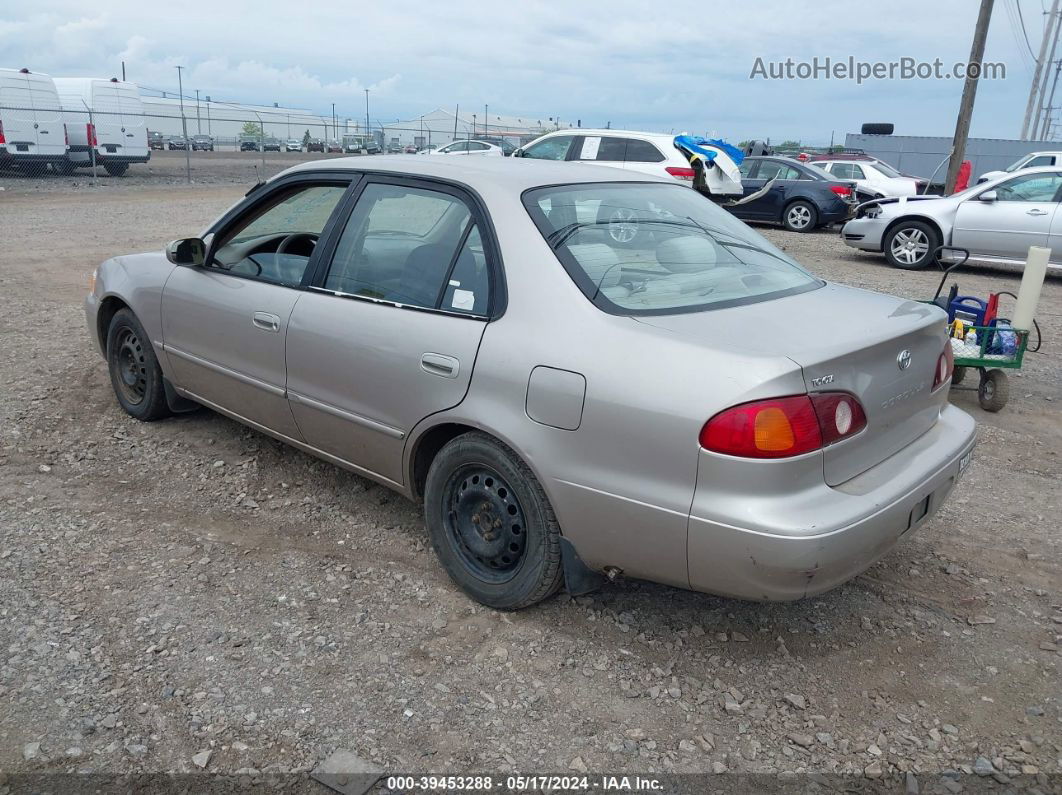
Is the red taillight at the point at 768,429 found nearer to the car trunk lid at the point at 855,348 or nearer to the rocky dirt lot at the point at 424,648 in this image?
the car trunk lid at the point at 855,348

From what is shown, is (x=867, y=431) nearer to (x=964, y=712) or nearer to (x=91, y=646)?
(x=964, y=712)

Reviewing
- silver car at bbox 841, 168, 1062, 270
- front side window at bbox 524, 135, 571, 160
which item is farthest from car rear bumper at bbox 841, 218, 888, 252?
front side window at bbox 524, 135, 571, 160

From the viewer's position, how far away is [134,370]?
5270 mm

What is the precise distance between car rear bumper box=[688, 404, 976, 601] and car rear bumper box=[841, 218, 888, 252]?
11.2m

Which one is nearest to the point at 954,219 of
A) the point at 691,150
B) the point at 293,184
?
the point at 691,150

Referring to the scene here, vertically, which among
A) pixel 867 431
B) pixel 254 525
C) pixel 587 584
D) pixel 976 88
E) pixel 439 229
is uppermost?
pixel 976 88

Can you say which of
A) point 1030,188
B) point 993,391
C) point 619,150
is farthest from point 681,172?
point 993,391

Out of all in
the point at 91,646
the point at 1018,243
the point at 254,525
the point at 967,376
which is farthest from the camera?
the point at 1018,243

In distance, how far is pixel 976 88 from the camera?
57.9ft

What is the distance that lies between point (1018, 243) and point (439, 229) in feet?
35.5

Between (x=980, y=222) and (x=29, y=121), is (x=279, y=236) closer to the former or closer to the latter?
(x=980, y=222)

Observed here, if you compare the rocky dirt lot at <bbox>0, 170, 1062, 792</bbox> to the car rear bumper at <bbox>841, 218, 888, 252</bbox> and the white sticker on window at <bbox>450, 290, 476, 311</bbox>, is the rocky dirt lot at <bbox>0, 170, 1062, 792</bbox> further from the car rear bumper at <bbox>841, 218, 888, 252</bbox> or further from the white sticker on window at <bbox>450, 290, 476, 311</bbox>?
the car rear bumper at <bbox>841, 218, 888, 252</bbox>

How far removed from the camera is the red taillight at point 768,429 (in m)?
2.62

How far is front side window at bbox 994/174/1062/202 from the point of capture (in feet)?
38.9
